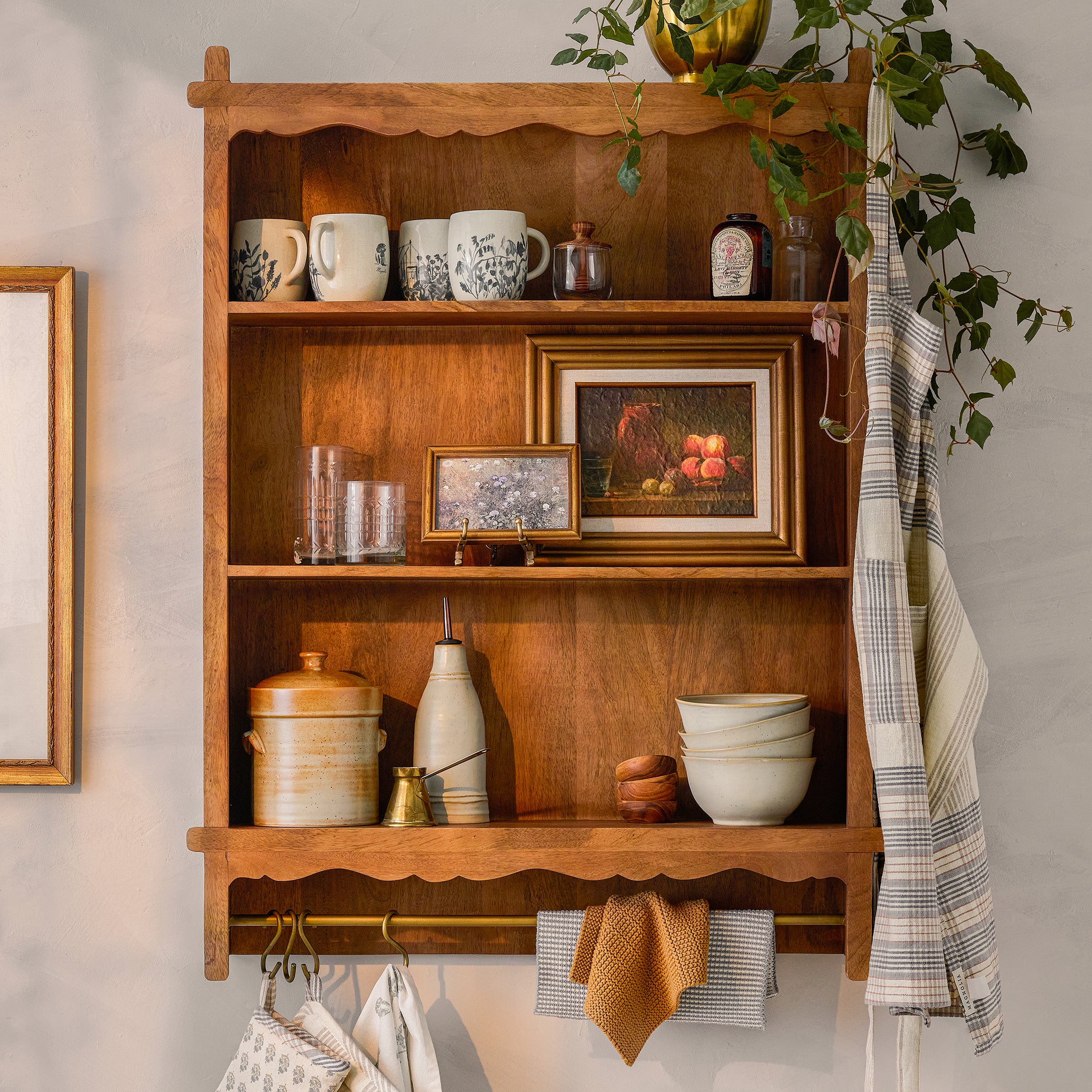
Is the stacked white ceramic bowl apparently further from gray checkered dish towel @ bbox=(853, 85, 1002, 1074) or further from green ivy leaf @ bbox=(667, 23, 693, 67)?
green ivy leaf @ bbox=(667, 23, 693, 67)

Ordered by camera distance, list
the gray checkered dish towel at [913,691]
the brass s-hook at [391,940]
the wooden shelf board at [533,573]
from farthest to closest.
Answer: the brass s-hook at [391,940]
the wooden shelf board at [533,573]
the gray checkered dish towel at [913,691]

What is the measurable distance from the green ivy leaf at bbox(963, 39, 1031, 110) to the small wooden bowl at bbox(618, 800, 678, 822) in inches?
42.6

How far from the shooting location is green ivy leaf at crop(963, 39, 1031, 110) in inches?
58.7

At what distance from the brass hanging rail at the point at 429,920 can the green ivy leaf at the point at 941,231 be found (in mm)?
923

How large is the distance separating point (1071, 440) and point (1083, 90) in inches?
20.2

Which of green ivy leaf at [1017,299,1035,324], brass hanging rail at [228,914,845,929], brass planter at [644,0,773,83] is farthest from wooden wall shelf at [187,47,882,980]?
green ivy leaf at [1017,299,1035,324]

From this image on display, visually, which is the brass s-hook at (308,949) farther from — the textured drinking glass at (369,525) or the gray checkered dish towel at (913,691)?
the gray checkered dish towel at (913,691)

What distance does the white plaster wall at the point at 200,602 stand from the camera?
157 centimetres

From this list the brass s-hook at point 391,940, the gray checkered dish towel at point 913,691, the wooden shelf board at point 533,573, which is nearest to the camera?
the gray checkered dish towel at point 913,691

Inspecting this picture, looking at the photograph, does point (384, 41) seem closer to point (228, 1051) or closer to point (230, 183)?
point (230, 183)

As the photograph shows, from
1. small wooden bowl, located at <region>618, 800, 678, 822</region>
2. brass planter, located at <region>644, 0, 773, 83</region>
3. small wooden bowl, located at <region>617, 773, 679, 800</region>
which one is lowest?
small wooden bowl, located at <region>618, 800, 678, 822</region>

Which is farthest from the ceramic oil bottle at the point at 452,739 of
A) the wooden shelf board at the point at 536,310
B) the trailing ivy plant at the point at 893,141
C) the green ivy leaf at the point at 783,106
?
the green ivy leaf at the point at 783,106

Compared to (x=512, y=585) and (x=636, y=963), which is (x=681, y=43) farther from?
(x=636, y=963)

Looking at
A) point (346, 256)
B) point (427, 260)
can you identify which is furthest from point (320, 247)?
point (427, 260)
